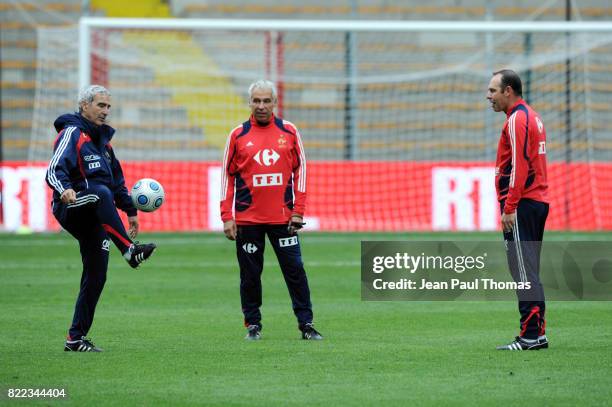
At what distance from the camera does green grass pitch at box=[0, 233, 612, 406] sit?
6.82m

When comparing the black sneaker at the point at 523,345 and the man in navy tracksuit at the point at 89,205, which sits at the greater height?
the man in navy tracksuit at the point at 89,205

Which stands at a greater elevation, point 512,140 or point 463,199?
point 512,140

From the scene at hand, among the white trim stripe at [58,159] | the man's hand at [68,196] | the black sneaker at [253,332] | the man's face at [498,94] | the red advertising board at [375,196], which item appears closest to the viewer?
the man's hand at [68,196]

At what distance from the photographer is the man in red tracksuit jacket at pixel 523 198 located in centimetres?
843

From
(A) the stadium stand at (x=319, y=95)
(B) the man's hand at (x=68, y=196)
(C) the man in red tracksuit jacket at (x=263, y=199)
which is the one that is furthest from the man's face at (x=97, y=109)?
(A) the stadium stand at (x=319, y=95)

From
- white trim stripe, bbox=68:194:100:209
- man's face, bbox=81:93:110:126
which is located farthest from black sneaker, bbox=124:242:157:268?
man's face, bbox=81:93:110:126

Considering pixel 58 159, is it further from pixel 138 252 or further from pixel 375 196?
pixel 375 196

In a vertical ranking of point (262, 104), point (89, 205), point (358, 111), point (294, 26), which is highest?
point (294, 26)

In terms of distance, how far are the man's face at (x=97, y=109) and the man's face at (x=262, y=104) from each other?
128 cm

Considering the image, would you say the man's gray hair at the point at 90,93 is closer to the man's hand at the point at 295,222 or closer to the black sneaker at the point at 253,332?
the man's hand at the point at 295,222

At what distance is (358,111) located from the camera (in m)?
24.4

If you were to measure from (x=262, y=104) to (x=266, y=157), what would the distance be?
0.45 m

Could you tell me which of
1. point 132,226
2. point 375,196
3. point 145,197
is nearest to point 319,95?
point 375,196

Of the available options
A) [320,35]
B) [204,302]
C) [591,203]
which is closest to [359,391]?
[204,302]
